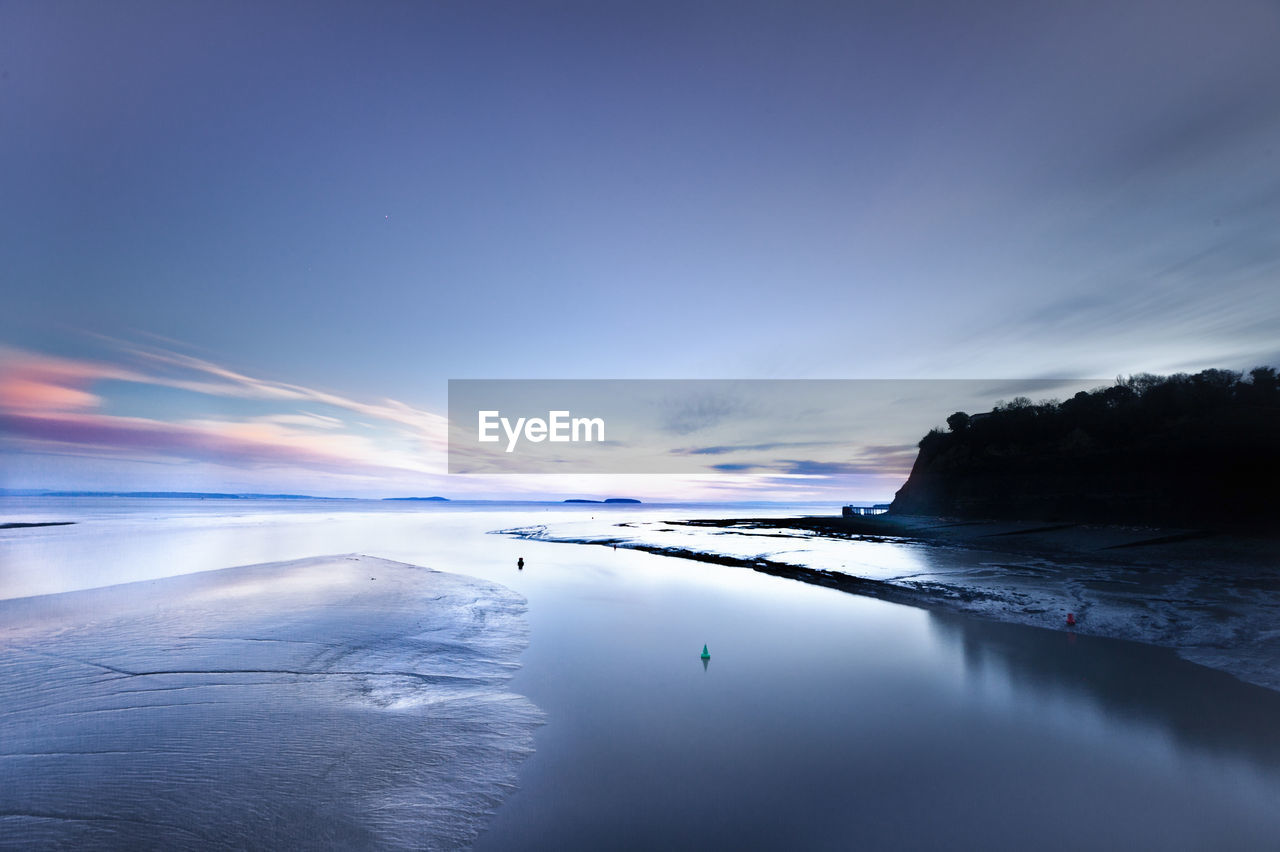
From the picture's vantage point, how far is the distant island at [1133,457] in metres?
33.3

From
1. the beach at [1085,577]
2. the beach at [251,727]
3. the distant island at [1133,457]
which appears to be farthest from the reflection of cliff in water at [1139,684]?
the distant island at [1133,457]

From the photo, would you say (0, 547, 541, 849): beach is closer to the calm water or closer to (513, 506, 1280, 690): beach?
the calm water

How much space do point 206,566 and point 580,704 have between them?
23.5m

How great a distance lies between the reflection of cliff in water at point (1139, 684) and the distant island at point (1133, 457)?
34.3m

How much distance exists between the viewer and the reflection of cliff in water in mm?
7078

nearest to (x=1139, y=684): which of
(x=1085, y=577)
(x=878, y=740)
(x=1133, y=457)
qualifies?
(x=878, y=740)

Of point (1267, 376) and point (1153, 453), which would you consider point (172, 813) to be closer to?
point (1153, 453)

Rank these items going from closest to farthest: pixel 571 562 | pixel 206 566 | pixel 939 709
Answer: pixel 939 709, pixel 206 566, pixel 571 562

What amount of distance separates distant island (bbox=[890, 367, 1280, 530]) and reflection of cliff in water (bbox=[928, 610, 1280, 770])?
34348mm

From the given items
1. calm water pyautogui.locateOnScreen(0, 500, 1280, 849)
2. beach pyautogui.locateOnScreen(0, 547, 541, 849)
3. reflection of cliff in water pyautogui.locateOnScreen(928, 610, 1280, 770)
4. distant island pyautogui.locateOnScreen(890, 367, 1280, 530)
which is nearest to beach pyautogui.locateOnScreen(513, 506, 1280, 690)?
reflection of cliff in water pyautogui.locateOnScreen(928, 610, 1280, 770)

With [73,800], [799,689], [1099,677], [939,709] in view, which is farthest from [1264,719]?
[73,800]

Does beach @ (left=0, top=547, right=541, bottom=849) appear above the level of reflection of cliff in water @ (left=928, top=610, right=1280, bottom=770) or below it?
above

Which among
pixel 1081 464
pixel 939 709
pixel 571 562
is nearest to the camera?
pixel 939 709

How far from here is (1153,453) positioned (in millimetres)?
39000
